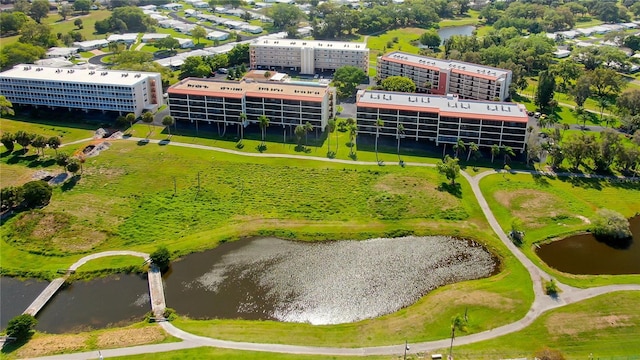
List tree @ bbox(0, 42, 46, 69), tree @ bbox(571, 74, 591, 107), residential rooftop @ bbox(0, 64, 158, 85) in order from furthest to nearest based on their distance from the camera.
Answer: tree @ bbox(0, 42, 46, 69) → tree @ bbox(571, 74, 591, 107) → residential rooftop @ bbox(0, 64, 158, 85)

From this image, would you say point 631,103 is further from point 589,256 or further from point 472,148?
point 589,256

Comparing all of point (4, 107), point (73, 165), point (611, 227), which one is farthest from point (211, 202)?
point (4, 107)

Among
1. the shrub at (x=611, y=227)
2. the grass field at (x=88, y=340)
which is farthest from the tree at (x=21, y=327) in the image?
the shrub at (x=611, y=227)

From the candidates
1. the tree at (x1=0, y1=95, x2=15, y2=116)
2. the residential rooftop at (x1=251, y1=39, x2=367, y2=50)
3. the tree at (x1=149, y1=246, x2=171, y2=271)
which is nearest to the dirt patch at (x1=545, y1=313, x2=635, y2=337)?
the tree at (x1=149, y1=246, x2=171, y2=271)

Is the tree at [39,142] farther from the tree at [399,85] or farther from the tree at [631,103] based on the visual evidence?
the tree at [631,103]

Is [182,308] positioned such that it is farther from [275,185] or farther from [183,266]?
[275,185]

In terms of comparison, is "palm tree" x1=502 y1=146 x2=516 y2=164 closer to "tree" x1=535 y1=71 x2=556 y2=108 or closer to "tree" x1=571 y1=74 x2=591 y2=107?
"tree" x1=535 y1=71 x2=556 y2=108
